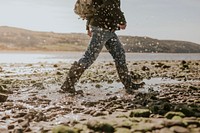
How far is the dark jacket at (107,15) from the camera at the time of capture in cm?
932

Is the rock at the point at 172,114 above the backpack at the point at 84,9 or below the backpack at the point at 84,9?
below

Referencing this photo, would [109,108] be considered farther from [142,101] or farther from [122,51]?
[122,51]

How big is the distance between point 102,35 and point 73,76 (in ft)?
4.50

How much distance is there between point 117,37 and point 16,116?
4.43 m

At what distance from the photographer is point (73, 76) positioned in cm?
969

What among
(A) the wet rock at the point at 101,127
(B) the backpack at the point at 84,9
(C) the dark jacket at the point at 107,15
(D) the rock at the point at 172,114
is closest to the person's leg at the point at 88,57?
(C) the dark jacket at the point at 107,15

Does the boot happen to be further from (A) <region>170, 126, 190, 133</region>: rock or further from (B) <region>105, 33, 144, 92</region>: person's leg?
(A) <region>170, 126, 190, 133</region>: rock

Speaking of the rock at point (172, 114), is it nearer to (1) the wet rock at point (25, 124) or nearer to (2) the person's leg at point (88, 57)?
(1) the wet rock at point (25, 124)

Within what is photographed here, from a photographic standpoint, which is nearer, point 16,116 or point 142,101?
point 16,116

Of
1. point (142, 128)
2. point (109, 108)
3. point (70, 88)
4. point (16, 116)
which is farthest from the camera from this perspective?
point (70, 88)

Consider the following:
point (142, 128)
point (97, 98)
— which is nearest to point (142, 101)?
point (97, 98)

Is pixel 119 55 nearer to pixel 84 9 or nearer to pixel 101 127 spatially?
pixel 84 9

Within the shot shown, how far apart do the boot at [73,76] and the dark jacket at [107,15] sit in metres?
1.22

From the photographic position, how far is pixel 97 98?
8914 mm
